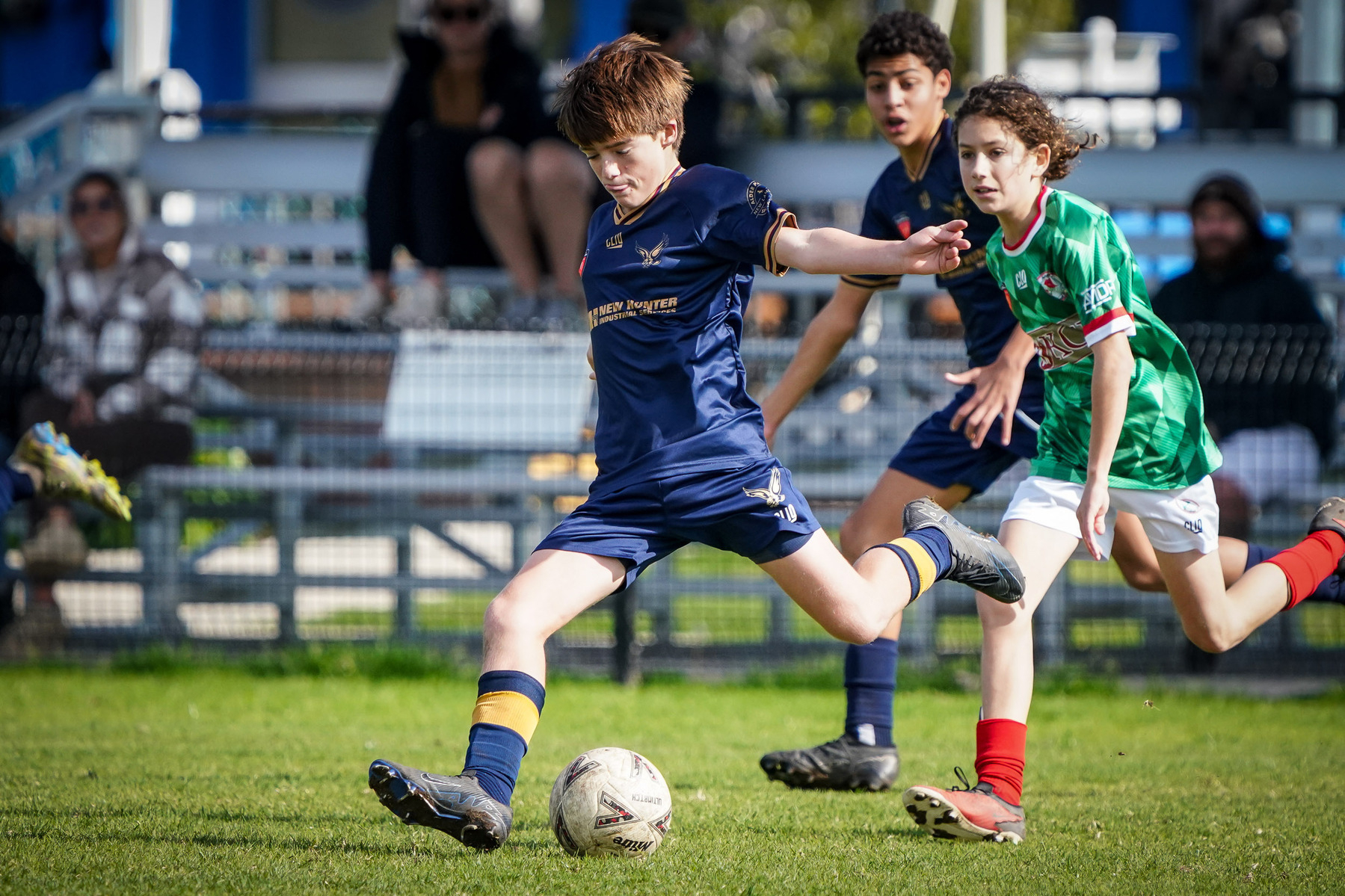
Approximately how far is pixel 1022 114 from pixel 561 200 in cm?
516

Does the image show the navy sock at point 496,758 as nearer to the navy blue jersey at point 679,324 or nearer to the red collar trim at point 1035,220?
the navy blue jersey at point 679,324

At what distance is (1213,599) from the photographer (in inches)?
164

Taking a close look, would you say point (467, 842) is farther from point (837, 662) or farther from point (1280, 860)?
point (837, 662)

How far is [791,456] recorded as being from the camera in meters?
8.10

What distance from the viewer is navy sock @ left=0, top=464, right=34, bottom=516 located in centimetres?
536

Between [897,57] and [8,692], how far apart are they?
5.42 metres

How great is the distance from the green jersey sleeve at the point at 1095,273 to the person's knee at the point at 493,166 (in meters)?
5.35

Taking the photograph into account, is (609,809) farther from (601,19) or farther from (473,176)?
(601,19)

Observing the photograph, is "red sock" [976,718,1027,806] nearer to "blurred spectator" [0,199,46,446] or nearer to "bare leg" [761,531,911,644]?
"bare leg" [761,531,911,644]

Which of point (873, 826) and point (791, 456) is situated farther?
point (791, 456)

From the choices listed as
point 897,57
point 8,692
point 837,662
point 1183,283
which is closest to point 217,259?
point 8,692

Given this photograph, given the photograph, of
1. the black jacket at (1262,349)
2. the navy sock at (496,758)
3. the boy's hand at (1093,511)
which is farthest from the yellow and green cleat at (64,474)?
the black jacket at (1262,349)

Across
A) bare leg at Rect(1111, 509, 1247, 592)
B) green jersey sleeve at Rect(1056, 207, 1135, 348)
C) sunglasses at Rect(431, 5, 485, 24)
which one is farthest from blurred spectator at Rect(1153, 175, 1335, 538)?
sunglasses at Rect(431, 5, 485, 24)

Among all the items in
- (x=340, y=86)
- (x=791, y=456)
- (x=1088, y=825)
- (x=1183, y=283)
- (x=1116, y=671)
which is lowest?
(x=1116, y=671)
